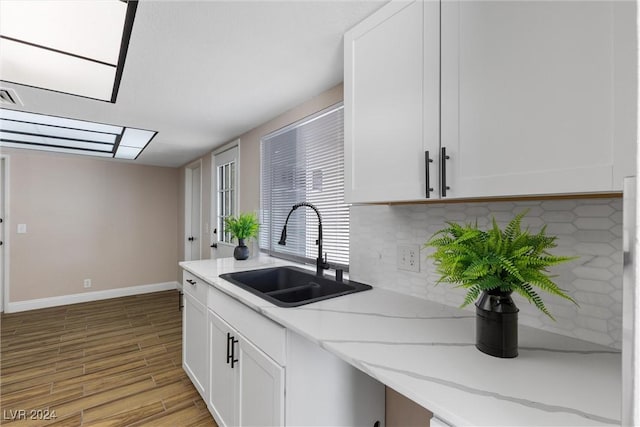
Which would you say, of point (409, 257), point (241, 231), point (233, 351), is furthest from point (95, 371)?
point (409, 257)

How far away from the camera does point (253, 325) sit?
4.45 ft

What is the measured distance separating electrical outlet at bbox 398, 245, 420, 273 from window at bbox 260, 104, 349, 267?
0.46 m

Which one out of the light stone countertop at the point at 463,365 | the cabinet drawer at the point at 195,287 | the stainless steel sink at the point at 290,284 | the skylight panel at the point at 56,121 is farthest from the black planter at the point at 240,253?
the skylight panel at the point at 56,121

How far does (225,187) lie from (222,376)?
2324mm

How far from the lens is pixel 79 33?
1374 mm

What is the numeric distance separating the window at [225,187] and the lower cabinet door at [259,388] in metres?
2.01

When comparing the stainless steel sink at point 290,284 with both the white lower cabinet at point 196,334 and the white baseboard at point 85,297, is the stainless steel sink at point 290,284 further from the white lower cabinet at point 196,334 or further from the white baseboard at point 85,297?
the white baseboard at point 85,297

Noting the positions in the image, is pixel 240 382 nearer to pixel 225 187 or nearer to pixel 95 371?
pixel 95 371

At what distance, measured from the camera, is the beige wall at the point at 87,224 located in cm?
396

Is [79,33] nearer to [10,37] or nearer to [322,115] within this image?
[10,37]

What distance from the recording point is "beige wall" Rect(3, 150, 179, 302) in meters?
3.96

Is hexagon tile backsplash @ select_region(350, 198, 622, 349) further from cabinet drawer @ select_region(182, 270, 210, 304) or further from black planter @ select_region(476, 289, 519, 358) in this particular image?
cabinet drawer @ select_region(182, 270, 210, 304)

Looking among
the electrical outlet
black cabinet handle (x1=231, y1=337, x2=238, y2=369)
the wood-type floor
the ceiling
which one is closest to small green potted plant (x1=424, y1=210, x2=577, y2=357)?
the electrical outlet

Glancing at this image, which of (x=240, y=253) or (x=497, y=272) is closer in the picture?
(x=497, y=272)
